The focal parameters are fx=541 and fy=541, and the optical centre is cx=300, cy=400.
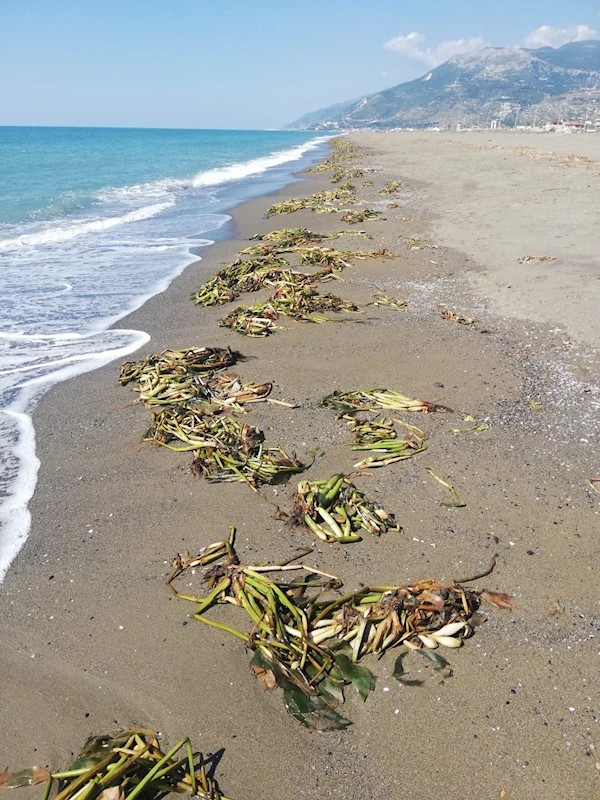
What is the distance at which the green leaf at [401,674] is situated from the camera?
246cm

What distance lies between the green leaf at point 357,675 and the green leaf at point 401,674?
110 mm

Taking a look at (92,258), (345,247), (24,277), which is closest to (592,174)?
(345,247)

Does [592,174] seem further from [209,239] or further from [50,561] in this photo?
[50,561]

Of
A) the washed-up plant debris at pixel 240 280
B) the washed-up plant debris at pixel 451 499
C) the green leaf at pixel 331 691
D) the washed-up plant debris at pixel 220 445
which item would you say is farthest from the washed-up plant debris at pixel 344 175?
the green leaf at pixel 331 691

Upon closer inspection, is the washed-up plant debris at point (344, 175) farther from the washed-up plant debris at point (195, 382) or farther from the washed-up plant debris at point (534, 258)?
the washed-up plant debris at point (195, 382)

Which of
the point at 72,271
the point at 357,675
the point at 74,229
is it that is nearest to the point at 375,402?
the point at 357,675

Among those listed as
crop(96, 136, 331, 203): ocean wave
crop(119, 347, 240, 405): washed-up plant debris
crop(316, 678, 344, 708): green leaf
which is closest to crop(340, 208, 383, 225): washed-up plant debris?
crop(119, 347, 240, 405): washed-up plant debris

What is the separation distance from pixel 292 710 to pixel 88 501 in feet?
7.19

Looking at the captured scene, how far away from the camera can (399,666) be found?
8.31 feet

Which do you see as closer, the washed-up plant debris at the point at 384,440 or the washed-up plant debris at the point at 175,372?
the washed-up plant debris at the point at 384,440

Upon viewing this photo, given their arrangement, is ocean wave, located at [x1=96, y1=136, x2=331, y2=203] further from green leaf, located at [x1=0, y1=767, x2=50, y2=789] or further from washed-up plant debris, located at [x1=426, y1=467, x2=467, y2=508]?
green leaf, located at [x1=0, y1=767, x2=50, y2=789]

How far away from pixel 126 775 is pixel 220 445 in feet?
7.95

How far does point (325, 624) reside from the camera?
9.02 ft

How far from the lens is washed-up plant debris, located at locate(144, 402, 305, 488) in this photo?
398 cm
